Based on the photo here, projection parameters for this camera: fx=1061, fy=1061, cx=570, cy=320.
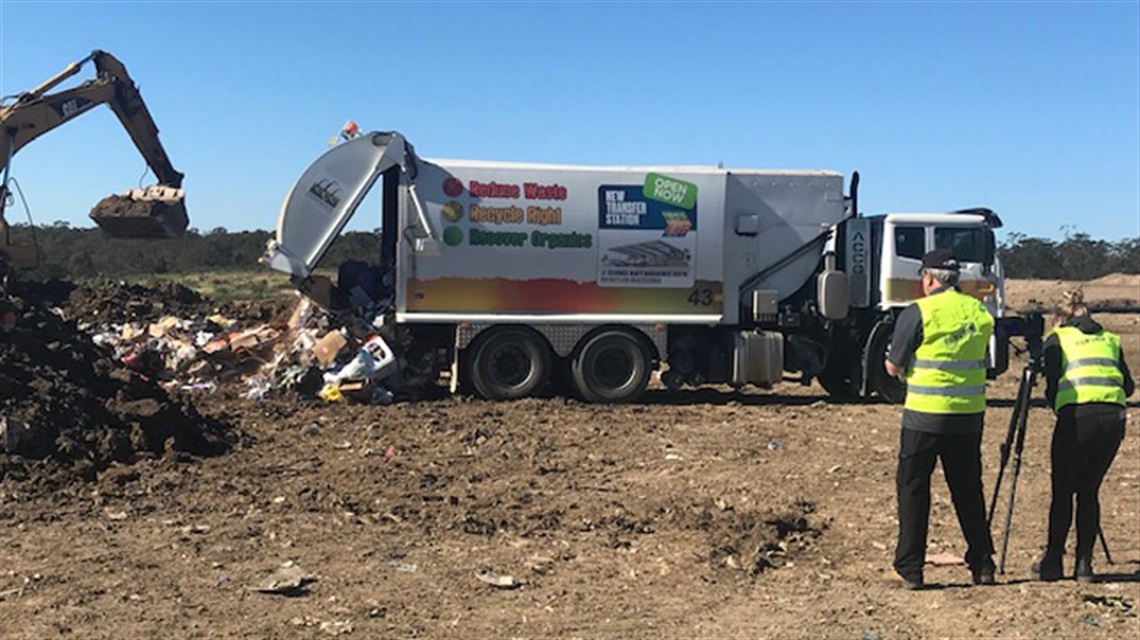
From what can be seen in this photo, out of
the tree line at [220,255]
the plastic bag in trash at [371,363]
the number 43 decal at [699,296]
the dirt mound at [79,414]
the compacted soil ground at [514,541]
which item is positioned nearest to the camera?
the compacted soil ground at [514,541]

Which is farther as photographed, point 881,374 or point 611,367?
point 881,374

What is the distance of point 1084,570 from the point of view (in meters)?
6.07

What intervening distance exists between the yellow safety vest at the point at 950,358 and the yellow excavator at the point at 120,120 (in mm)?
13693

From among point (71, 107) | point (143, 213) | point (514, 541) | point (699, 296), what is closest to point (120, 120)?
point (71, 107)

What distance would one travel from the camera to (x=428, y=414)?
39.3 ft

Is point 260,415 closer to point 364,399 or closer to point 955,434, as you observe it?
point 364,399

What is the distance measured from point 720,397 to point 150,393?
779cm

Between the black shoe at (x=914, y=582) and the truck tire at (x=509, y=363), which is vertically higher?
the truck tire at (x=509, y=363)

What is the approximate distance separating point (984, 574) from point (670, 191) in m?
7.92

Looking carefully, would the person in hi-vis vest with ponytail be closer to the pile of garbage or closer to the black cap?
the black cap

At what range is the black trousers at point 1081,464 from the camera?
6.07m

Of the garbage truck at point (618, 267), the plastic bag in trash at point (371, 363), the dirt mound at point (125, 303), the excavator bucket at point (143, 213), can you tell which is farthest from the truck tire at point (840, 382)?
the dirt mound at point (125, 303)

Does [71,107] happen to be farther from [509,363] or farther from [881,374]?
[881,374]

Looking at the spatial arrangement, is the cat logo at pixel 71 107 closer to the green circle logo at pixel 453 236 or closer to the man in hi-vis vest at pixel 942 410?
the green circle logo at pixel 453 236
